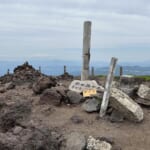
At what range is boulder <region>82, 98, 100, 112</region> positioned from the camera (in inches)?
516

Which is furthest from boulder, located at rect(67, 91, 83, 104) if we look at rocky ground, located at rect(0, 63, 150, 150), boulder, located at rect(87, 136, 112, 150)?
boulder, located at rect(87, 136, 112, 150)

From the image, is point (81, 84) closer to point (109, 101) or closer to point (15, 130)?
point (109, 101)

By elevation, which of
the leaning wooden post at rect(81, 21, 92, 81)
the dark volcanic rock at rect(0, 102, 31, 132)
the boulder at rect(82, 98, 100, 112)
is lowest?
the boulder at rect(82, 98, 100, 112)

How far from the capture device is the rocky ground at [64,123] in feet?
32.5

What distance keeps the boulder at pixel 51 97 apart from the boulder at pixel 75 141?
104 inches

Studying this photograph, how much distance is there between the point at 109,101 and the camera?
12.8m

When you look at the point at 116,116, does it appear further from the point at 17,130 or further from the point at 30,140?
the point at 30,140

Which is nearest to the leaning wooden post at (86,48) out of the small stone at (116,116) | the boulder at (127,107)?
→ the boulder at (127,107)

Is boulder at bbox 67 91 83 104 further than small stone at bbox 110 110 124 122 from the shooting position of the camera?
Yes

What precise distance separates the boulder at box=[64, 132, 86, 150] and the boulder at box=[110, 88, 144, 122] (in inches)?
67.6

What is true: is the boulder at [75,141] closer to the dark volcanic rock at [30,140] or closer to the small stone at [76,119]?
the dark volcanic rock at [30,140]

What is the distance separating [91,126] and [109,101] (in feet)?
2.93

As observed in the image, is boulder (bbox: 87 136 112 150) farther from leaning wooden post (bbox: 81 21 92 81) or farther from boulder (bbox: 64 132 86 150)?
leaning wooden post (bbox: 81 21 92 81)

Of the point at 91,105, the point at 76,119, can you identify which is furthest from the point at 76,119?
the point at 91,105
